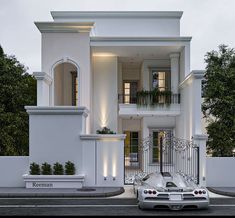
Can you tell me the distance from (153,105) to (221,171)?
7.50 metres

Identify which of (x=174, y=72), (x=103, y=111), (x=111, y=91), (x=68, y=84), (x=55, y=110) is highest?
(x=174, y=72)

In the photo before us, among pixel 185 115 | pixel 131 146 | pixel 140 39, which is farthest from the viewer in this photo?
pixel 131 146

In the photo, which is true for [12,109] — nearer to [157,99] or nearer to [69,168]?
[157,99]

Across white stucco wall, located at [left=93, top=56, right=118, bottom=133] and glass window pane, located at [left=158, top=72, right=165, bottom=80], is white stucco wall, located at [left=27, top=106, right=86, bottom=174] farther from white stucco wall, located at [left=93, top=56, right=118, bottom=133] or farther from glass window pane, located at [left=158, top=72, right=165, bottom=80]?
glass window pane, located at [left=158, top=72, right=165, bottom=80]

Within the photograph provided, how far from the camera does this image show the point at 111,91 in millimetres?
23203

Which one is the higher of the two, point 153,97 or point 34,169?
point 153,97

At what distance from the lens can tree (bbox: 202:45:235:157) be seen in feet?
76.1

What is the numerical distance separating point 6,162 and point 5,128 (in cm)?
825

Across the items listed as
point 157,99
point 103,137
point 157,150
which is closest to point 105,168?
point 103,137

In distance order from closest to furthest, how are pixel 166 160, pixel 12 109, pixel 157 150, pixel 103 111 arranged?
pixel 166 160 < pixel 103 111 < pixel 157 150 < pixel 12 109

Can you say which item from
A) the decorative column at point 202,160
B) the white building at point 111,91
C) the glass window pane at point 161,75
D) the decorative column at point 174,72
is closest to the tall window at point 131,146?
the white building at point 111,91

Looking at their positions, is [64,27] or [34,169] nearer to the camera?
[34,169]

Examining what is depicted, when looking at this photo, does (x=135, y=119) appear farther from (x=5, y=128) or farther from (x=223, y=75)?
(x=5, y=128)

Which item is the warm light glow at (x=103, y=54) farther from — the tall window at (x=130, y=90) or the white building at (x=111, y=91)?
the tall window at (x=130, y=90)
